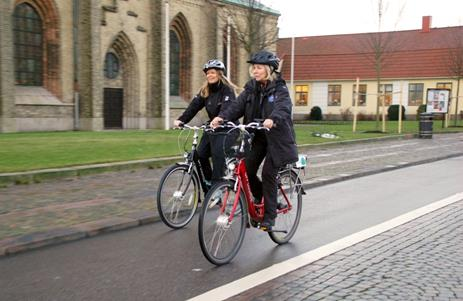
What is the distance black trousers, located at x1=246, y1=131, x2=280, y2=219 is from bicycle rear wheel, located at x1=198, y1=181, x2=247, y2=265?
0.36m

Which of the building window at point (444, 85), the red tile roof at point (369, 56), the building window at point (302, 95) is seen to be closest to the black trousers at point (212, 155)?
the red tile roof at point (369, 56)

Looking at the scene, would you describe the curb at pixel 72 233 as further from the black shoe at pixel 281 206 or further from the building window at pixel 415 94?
the building window at pixel 415 94

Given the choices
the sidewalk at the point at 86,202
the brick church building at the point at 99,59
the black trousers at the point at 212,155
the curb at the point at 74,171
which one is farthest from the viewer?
the brick church building at the point at 99,59

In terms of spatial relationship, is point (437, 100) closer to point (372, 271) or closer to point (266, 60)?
point (266, 60)

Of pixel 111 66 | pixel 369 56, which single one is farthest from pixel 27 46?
pixel 369 56

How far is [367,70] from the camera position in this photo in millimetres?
53000

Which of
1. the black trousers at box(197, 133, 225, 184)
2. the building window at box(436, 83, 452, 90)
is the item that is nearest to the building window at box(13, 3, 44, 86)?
the black trousers at box(197, 133, 225, 184)

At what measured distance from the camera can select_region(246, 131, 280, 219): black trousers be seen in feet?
18.6

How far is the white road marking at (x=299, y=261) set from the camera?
4449mm

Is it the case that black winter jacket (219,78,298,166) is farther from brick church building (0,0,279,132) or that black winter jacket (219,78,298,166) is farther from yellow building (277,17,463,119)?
yellow building (277,17,463,119)

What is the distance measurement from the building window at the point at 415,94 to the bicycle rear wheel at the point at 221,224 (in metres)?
49.2

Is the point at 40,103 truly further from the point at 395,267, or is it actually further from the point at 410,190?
the point at 395,267

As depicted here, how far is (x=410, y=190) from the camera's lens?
393 inches

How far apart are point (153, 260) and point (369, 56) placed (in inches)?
1995
